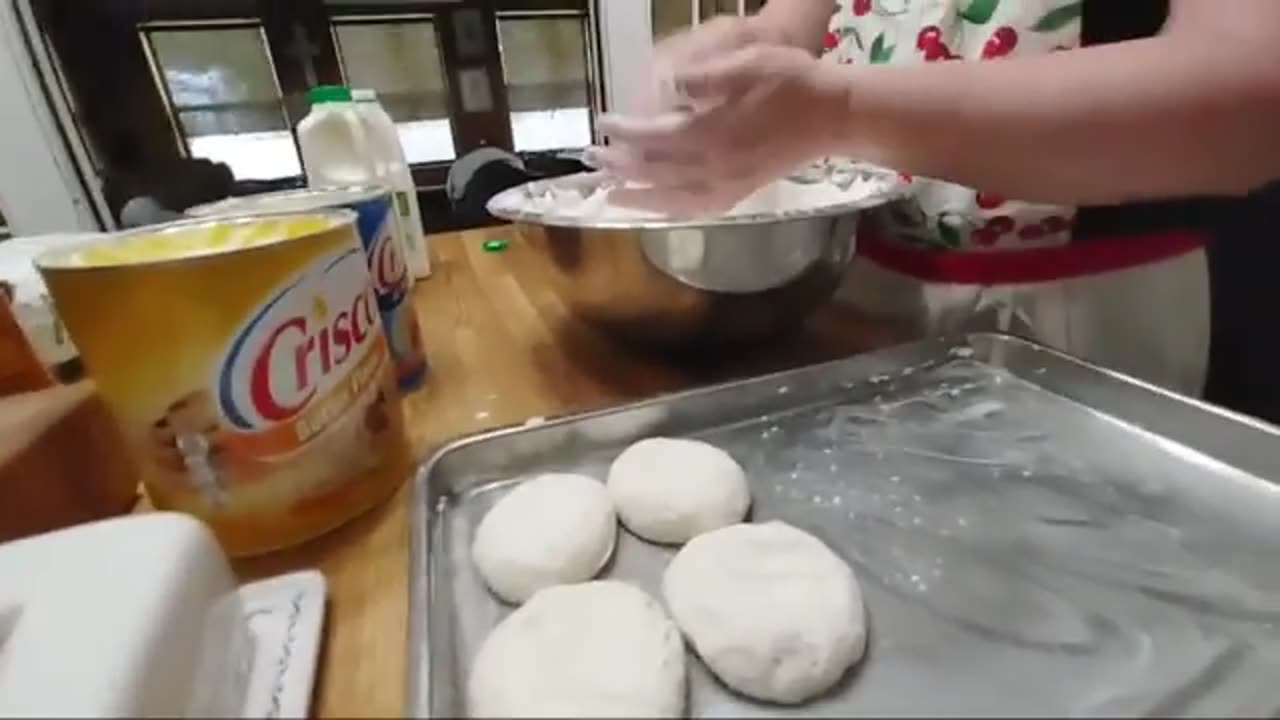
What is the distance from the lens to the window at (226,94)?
1732 millimetres

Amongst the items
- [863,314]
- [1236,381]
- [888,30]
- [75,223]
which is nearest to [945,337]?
[863,314]

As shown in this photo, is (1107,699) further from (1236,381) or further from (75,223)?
(75,223)

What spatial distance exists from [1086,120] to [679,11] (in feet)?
4.66

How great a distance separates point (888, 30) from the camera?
23.2 inches

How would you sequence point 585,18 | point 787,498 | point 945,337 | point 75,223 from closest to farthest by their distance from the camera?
1. point 787,498
2. point 945,337
3. point 75,223
4. point 585,18

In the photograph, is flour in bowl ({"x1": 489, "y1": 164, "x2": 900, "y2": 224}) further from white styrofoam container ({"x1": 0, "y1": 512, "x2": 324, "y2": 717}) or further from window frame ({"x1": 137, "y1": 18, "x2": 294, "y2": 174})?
window frame ({"x1": 137, "y1": 18, "x2": 294, "y2": 174})

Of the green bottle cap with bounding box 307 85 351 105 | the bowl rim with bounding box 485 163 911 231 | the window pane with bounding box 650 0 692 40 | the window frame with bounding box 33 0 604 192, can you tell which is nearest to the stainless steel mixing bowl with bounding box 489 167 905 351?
the bowl rim with bounding box 485 163 911 231

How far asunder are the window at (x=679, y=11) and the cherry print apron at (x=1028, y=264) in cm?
102

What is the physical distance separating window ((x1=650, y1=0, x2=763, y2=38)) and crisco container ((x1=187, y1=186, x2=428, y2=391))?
47.4 inches

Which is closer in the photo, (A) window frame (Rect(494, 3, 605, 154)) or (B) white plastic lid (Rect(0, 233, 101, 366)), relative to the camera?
(B) white plastic lid (Rect(0, 233, 101, 366))

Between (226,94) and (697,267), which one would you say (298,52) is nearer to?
(226,94)

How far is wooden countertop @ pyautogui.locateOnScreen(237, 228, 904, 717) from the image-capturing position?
11.4 inches

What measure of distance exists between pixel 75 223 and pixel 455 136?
33.6 inches

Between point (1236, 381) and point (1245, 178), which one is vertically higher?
point (1245, 178)
